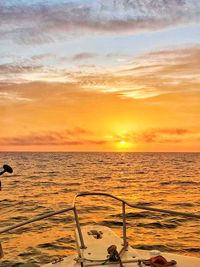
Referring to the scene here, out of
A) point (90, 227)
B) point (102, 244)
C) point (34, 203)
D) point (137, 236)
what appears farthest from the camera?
point (34, 203)

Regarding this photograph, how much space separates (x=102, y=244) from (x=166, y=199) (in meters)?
20.4

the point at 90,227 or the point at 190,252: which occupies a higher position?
the point at 90,227

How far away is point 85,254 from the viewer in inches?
297

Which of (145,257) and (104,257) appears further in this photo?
(145,257)

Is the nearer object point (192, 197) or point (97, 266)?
point (97, 266)

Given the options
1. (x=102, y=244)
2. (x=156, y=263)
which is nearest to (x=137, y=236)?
(x=102, y=244)

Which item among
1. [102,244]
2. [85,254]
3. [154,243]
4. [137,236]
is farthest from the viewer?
[137,236]

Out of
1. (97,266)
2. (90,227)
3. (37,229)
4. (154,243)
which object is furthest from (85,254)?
(37,229)

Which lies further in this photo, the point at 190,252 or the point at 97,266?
the point at 190,252

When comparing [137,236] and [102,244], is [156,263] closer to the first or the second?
[102,244]

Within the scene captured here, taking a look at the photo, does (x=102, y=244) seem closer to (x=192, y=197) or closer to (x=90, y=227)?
(x=90, y=227)

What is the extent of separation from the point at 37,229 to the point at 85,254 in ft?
30.7

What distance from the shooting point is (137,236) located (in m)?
15.6

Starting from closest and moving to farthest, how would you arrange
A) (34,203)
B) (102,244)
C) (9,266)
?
(102,244) → (9,266) → (34,203)
